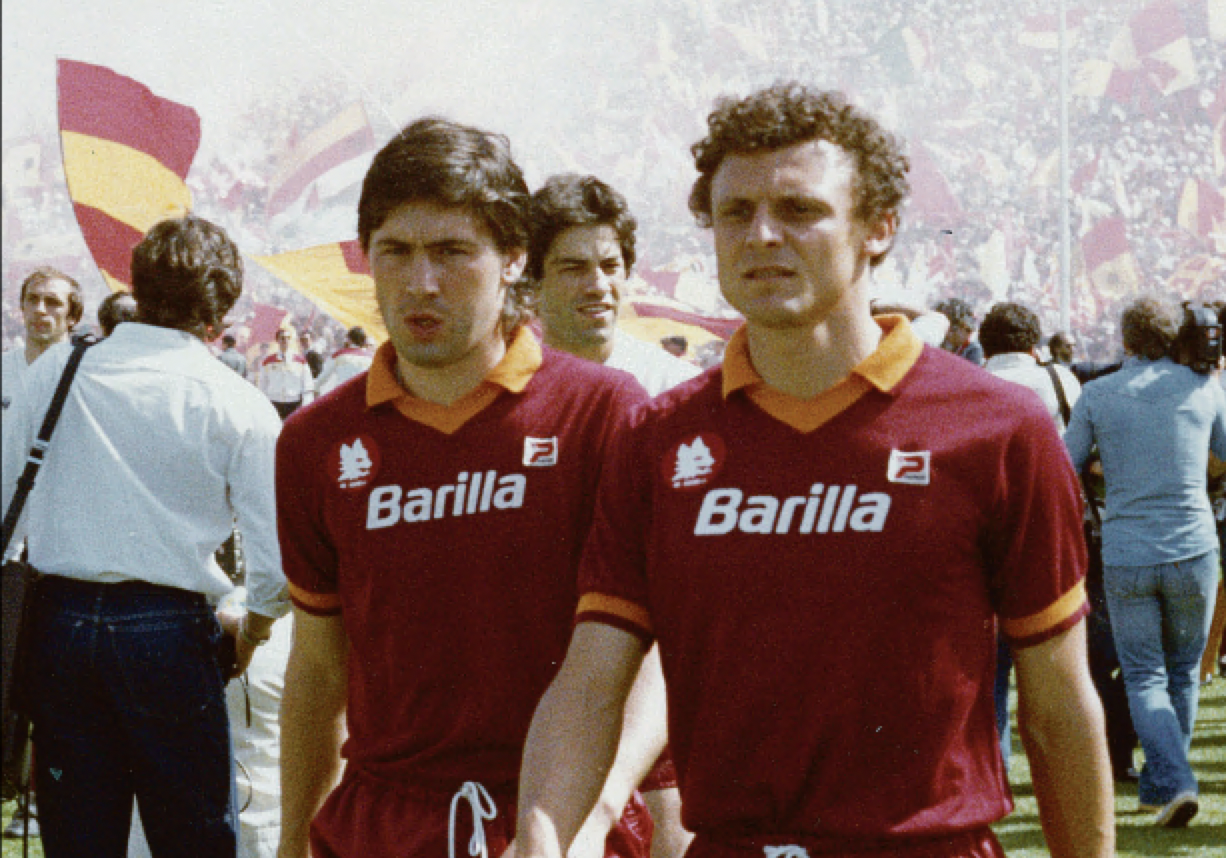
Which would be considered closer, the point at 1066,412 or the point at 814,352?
the point at 814,352

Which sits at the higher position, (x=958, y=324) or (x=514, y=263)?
(x=514, y=263)

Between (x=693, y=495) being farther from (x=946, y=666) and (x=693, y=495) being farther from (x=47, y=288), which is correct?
(x=47, y=288)

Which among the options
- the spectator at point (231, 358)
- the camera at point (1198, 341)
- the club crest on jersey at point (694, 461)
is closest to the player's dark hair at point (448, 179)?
the club crest on jersey at point (694, 461)

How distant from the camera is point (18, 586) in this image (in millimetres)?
4047

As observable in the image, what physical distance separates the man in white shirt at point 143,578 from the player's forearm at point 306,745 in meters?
1.10

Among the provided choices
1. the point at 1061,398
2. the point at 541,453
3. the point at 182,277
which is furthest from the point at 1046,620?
the point at 1061,398

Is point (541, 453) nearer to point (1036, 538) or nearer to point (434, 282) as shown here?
point (434, 282)

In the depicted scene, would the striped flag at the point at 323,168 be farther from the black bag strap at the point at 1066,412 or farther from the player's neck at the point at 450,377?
the player's neck at the point at 450,377

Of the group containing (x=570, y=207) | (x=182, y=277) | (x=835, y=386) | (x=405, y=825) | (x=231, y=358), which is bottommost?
(x=231, y=358)

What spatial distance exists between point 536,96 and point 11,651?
22.4m

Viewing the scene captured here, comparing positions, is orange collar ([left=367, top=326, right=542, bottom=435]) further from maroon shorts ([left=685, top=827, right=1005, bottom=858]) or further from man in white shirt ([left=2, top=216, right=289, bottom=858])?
man in white shirt ([left=2, top=216, right=289, bottom=858])

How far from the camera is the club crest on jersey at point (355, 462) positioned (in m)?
2.81

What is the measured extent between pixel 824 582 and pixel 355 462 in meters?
1.01

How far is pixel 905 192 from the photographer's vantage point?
2.52 metres
